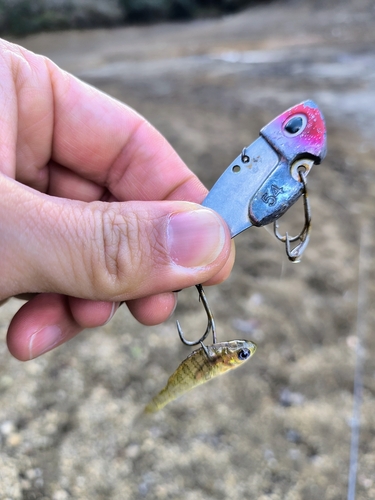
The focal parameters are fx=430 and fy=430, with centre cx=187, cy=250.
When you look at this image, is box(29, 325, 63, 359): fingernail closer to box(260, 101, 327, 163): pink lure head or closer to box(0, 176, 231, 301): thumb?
box(0, 176, 231, 301): thumb

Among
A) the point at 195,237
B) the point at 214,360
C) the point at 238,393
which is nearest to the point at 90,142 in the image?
the point at 195,237

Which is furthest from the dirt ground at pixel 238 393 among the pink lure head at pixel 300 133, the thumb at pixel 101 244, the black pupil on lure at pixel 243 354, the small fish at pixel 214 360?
the pink lure head at pixel 300 133

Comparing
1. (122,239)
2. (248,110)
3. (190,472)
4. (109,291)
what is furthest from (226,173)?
(248,110)

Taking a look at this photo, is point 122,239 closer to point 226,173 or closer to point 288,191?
point 226,173

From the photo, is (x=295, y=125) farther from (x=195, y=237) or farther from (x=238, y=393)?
(x=238, y=393)

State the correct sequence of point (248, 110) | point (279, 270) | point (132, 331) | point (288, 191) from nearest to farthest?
point (288, 191), point (132, 331), point (279, 270), point (248, 110)
